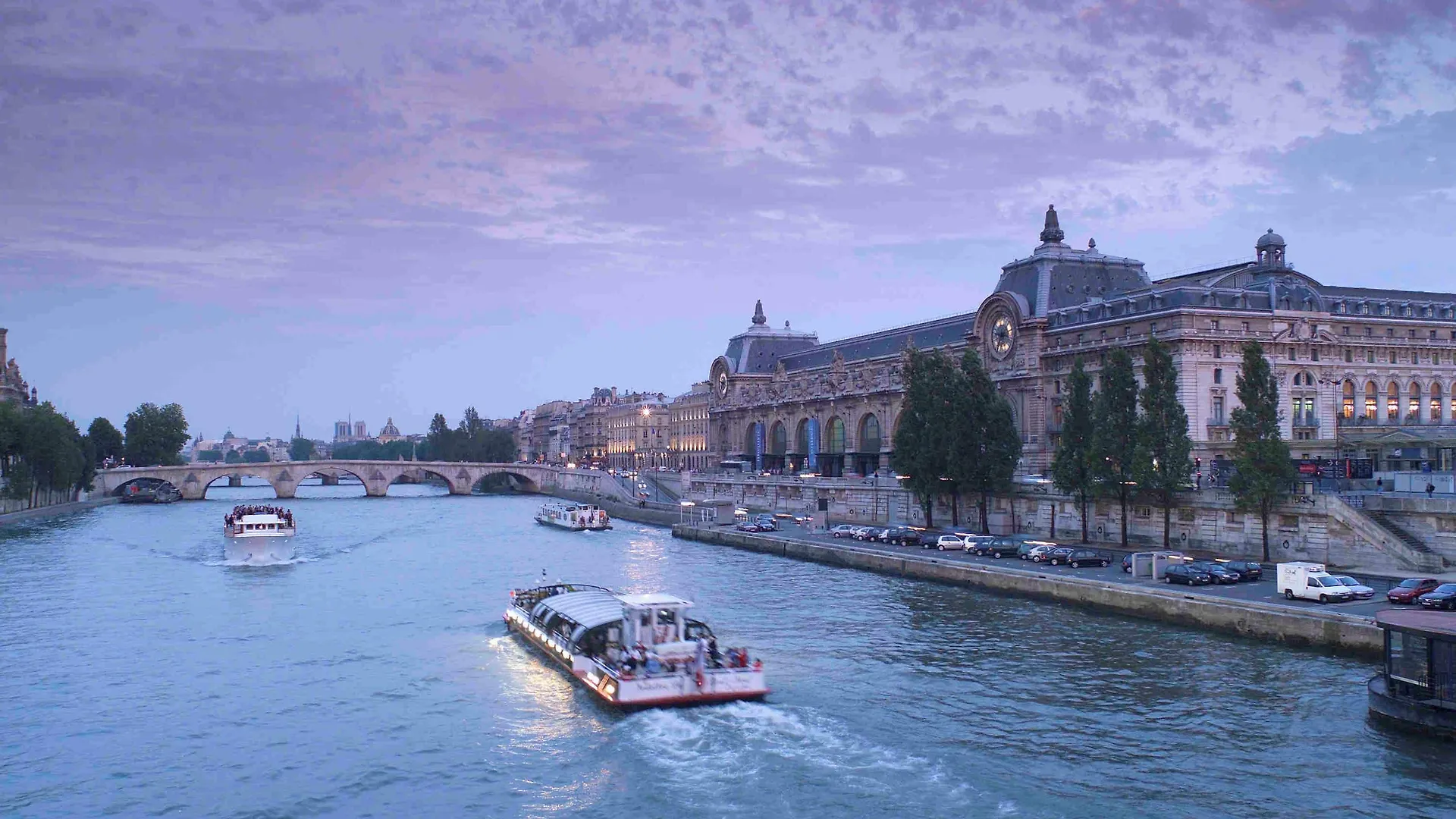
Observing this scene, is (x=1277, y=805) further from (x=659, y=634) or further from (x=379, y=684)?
(x=379, y=684)

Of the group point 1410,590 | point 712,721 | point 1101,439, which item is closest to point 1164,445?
point 1101,439

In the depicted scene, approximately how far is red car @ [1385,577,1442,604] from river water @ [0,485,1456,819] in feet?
15.8

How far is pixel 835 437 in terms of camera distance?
114 m

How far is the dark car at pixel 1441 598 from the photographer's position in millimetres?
35562

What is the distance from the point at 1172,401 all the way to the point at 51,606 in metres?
47.2

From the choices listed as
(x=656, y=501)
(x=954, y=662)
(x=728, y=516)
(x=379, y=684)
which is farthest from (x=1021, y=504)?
(x=656, y=501)

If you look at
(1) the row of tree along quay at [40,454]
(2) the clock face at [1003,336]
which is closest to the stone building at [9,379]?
(1) the row of tree along quay at [40,454]

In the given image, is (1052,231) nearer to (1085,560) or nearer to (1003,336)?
(1003,336)

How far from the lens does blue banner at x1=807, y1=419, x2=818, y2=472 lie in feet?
379

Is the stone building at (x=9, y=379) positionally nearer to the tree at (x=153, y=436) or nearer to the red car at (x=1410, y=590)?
the tree at (x=153, y=436)

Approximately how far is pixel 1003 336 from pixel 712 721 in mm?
64406

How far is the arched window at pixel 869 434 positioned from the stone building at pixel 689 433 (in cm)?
4368

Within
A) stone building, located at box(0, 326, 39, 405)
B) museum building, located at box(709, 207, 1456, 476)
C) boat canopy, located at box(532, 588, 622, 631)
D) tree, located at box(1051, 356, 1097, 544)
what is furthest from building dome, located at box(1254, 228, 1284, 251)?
stone building, located at box(0, 326, 39, 405)

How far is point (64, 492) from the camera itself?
12231cm
